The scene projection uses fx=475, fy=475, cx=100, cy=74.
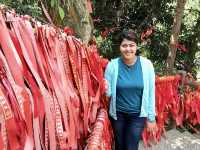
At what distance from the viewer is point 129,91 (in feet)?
13.3

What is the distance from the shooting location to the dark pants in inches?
164

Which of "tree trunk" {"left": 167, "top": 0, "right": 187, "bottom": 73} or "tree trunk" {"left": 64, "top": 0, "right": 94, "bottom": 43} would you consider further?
"tree trunk" {"left": 167, "top": 0, "right": 187, "bottom": 73}

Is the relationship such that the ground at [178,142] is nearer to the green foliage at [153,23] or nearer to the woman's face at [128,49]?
the woman's face at [128,49]

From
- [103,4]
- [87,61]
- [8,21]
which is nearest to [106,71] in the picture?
[87,61]

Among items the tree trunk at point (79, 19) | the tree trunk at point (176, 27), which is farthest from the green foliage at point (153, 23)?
the tree trunk at point (79, 19)

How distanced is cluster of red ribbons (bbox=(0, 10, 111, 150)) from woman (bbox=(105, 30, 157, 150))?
772 mm

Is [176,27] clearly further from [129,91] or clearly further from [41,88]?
[41,88]

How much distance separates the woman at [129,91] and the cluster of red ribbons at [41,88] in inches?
30.4

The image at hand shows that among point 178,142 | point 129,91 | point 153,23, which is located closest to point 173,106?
point 178,142

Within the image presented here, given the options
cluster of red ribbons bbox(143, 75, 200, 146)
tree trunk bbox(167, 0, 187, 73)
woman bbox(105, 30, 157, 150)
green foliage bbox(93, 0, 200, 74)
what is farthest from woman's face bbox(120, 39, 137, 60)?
green foliage bbox(93, 0, 200, 74)

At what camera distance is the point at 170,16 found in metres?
11.4

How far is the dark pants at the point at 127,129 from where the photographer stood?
4160 millimetres

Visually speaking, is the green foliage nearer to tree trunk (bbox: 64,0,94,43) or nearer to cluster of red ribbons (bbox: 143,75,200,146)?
cluster of red ribbons (bbox: 143,75,200,146)

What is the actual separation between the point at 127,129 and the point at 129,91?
1.25ft
